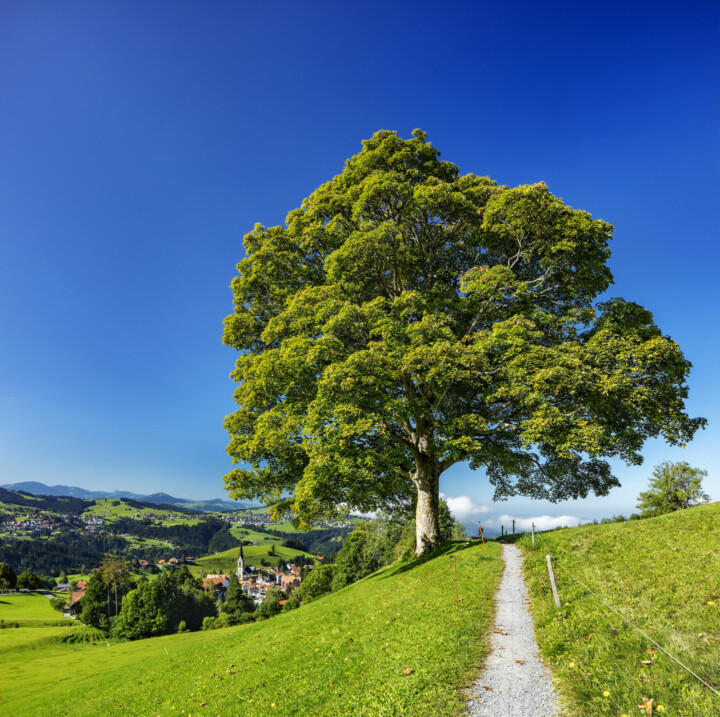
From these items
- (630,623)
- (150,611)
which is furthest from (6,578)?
(630,623)

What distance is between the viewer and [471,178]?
18.6 metres

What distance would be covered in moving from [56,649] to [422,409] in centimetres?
5396

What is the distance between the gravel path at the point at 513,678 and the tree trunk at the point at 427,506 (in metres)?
8.22

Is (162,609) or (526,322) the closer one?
(526,322)

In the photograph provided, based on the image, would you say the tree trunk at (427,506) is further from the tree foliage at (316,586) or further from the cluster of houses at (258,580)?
the cluster of houses at (258,580)

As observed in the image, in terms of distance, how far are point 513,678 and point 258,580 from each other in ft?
648

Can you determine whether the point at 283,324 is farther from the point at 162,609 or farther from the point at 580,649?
the point at 162,609

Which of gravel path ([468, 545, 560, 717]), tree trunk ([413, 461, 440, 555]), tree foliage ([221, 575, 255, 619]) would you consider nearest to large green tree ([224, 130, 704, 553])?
tree trunk ([413, 461, 440, 555])

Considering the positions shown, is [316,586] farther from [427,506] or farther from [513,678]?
[513,678]

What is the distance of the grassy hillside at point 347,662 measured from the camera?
263 inches

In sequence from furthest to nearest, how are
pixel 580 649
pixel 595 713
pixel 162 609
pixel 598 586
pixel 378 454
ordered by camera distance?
pixel 162 609 → pixel 378 454 → pixel 598 586 → pixel 580 649 → pixel 595 713

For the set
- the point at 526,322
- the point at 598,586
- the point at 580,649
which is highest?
the point at 526,322

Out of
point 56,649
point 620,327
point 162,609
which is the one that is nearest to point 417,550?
point 620,327

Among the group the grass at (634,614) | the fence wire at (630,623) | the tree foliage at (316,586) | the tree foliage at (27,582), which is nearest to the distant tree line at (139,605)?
the tree foliage at (316,586)
